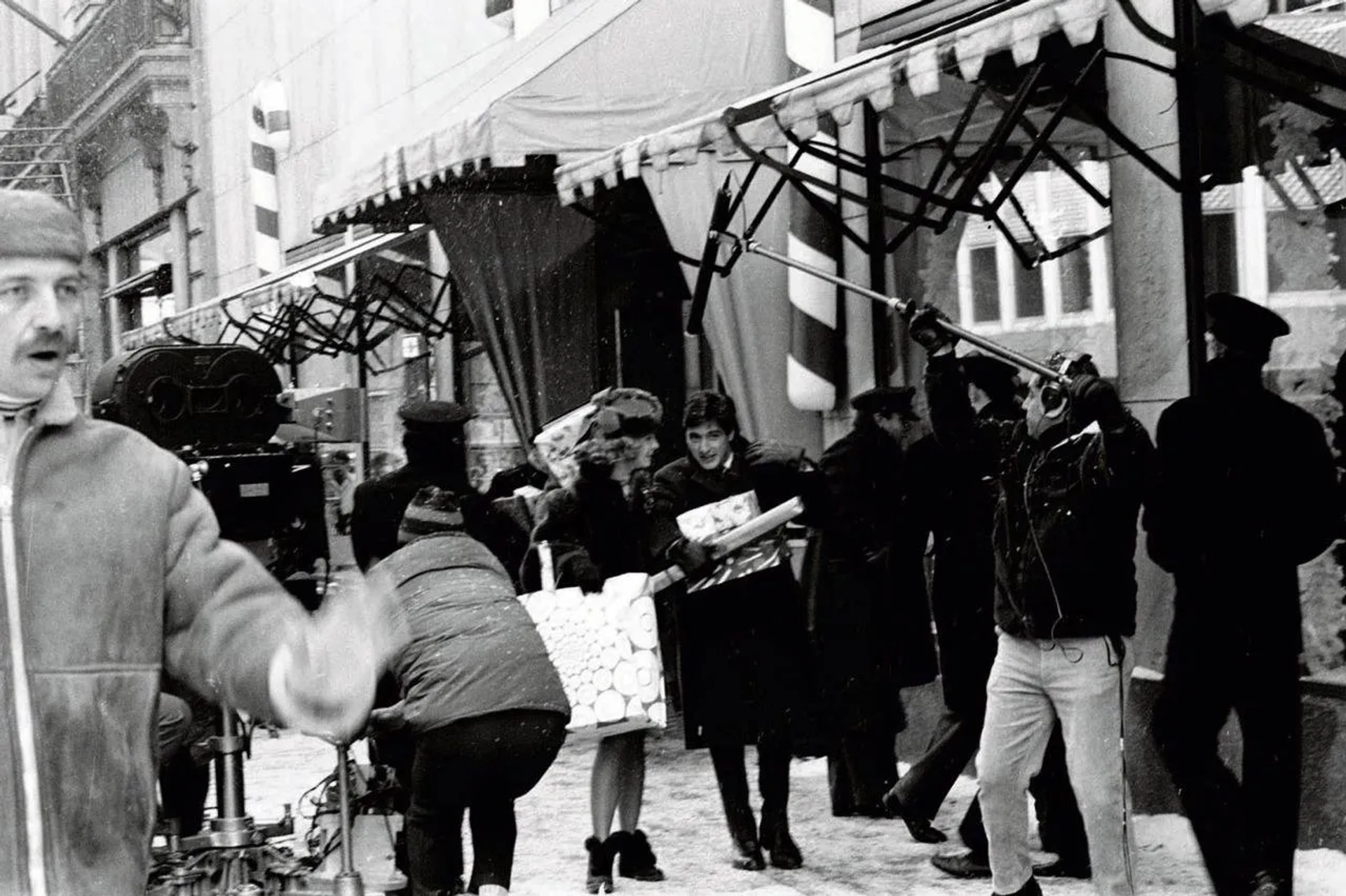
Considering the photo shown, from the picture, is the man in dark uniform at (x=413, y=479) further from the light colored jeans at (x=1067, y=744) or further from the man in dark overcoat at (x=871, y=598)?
the light colored jeans at (x=1067, y=744)

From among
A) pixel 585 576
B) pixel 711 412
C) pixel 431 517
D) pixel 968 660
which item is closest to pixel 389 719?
pixel 431 517

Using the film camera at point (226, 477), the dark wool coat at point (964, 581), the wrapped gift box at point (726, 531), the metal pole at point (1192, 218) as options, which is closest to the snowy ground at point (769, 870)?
the dark wool coat at point (964, 581)

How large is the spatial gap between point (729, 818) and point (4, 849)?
Result: 5.06 meters

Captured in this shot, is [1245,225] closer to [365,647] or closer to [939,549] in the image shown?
[939,549]

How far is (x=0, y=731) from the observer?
2445 mm

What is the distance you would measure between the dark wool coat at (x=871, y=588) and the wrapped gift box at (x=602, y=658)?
3.77ft

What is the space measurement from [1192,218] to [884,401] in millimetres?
1293

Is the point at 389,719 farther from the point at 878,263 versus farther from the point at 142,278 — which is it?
the point at 142,278

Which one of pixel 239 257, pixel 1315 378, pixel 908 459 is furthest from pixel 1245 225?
pixel 239 257

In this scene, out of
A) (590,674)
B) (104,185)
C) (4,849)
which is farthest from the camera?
(104,185)

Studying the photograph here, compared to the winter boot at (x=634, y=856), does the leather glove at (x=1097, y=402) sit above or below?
above

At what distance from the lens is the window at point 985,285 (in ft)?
30.3

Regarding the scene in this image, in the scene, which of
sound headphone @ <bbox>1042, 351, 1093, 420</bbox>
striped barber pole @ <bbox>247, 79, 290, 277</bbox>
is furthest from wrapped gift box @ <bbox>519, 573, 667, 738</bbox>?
striped barber pole @ <bbox>247, 79, 290, 277</bbox>

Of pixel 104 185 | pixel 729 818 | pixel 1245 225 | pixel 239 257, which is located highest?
pixel 104 185
